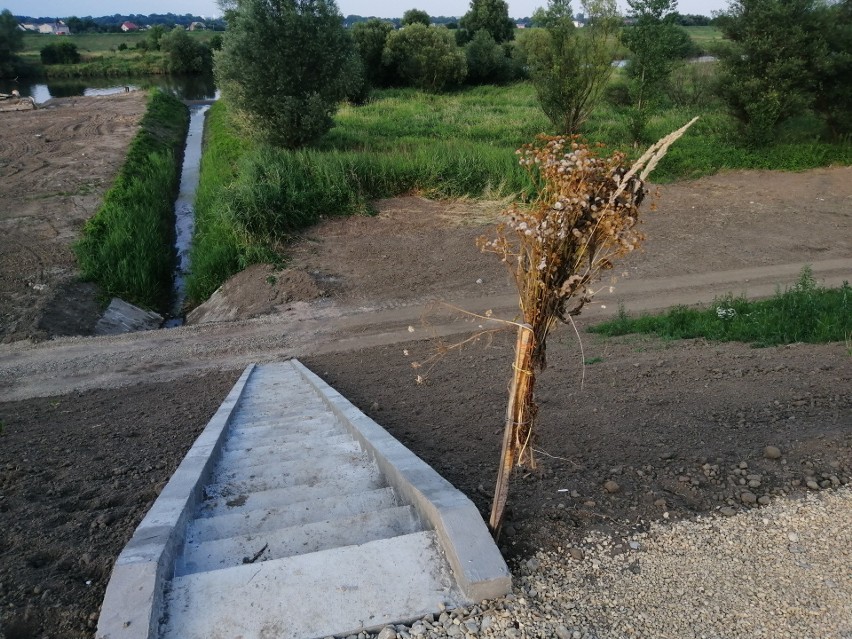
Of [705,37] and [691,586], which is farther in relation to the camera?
[705,37]

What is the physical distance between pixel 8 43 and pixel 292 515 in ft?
232

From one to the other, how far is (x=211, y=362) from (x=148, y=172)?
46.9 ft

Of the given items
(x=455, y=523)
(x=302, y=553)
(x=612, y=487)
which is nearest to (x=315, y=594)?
(x=302, y=553)

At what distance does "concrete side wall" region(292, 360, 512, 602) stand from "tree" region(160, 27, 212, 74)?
64760mm

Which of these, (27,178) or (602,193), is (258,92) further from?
(602,193)

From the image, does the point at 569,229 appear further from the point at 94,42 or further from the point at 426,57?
the point at 94,42

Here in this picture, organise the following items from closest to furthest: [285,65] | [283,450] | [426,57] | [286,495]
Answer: [286,495]
[283,450]
[285,65]
[426,57]

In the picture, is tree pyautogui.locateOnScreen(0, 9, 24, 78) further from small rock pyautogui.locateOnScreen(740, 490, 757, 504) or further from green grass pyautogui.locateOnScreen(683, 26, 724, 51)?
small rock pyautogui.locateOnScreen(740, 490, 757, 504)

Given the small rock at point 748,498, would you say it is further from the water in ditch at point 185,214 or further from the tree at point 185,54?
the tree at point 185,54

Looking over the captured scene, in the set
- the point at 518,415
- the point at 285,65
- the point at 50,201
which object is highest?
the point at 285,65

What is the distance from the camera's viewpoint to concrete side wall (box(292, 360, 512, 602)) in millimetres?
2893

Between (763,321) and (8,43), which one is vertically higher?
(8,43)


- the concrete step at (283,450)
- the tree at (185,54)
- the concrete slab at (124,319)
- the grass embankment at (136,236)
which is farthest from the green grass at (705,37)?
the tree at (185,54)

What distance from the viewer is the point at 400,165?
55.7ft
